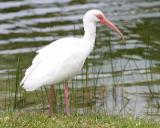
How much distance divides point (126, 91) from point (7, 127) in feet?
19.0

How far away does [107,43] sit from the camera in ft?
51.5

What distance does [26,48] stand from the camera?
626 inches

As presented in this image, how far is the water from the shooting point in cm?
1235

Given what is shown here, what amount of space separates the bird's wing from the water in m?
1.81

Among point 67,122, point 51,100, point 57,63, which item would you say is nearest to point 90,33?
point 57,63

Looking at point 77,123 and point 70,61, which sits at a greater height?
point 70,61

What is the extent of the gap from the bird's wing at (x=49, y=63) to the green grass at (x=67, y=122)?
0.55 m

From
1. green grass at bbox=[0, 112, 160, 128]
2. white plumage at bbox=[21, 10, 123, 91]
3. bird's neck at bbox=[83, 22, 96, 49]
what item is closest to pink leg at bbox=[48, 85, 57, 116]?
white plumage at bbox=[21, 10, 123, 91]

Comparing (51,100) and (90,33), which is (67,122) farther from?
(90,33)

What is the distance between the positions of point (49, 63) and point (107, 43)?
7007mm

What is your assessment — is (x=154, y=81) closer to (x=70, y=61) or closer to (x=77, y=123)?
(x=70, y=61)

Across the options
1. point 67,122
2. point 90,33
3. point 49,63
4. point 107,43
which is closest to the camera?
point 67,122

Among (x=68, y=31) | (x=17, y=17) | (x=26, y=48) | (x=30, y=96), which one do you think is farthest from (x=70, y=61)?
(x=17, y=17)

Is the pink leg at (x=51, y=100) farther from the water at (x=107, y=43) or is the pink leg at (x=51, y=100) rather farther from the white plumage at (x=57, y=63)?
the water at (x=107, y=43)
